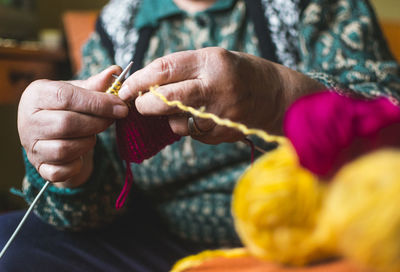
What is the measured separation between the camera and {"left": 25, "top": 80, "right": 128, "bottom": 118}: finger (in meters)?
0.52

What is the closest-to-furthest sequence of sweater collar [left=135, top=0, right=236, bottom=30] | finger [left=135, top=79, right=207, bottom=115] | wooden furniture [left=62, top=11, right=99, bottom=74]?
finger [left=135, top=79, right=207, bottom=115] → sweater collar [left=135, top=0, right=236, bottom=30] → wooden furniture [left=62, top=11, right=99, bottom=74]

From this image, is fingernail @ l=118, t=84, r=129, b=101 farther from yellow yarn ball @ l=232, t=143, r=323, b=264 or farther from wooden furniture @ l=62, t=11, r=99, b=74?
wooden furniture @ l=62, t=11, r=99, b=74

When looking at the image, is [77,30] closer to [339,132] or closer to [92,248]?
[92,248]

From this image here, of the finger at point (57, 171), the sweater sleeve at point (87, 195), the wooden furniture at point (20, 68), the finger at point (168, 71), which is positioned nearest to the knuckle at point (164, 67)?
the finger at point (168, 71)

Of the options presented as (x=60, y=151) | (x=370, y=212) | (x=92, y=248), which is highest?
(x=370, y=212)

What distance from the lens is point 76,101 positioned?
53cm

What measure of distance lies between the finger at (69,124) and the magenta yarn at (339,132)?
0.36 m

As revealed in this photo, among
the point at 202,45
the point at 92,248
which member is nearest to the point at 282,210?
the point at 92,248

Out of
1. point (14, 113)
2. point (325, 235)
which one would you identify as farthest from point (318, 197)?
point (14, 113)

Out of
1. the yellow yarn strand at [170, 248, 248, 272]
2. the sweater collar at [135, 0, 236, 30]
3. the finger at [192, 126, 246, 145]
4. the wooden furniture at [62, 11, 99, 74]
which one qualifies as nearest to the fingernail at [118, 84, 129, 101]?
the finger at [192, 126, 246, 145]

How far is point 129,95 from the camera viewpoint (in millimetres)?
518

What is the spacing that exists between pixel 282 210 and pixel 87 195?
1.80 ft

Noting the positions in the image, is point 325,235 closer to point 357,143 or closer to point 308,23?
point 357,143

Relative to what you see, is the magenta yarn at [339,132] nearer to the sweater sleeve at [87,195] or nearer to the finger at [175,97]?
the finger at [175,97]
